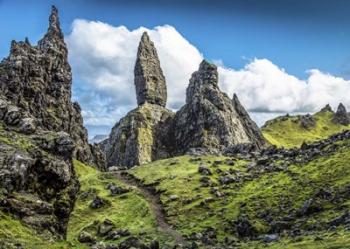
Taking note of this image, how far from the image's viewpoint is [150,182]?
589ft

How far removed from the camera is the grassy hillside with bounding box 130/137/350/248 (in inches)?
3954

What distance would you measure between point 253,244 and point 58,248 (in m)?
45.6

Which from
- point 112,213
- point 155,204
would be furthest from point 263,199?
point 112,213

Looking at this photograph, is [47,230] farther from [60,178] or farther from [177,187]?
[177,187]

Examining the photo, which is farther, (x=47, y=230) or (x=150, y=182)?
(x=150, y=182)

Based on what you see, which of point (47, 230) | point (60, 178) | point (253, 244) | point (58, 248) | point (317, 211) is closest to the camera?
point (58, 248)

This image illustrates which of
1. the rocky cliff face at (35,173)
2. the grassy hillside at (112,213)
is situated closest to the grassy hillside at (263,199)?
the grassy hillside at (112,213)

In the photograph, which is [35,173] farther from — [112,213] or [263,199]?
[263,199]

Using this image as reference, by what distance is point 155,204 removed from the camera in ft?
511

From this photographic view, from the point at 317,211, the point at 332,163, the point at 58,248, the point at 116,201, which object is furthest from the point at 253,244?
the point at 116,201

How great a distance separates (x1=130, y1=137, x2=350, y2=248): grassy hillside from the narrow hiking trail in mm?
1990

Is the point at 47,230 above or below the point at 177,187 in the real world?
below

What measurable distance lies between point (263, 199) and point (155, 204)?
113ft

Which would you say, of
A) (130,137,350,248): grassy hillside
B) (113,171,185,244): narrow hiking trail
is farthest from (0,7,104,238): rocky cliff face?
(113,171,185,244): narrow hiking trail
